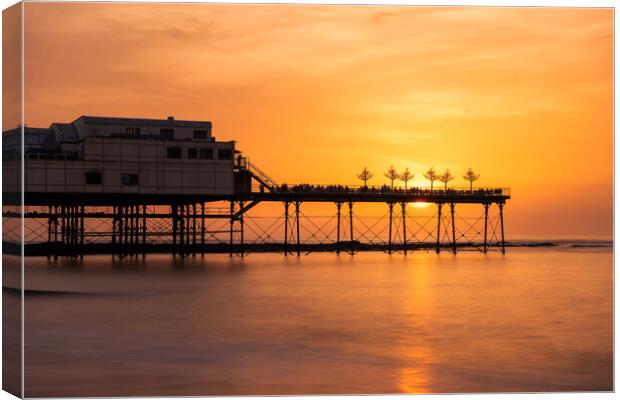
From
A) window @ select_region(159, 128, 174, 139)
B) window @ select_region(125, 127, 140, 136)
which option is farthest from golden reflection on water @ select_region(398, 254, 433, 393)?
window @ select_region(125, 127, 140, 136)

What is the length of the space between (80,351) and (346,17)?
34.2ft

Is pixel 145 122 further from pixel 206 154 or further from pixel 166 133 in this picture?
pixel 206 154

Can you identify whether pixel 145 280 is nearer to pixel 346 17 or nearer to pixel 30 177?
pixel 30 177

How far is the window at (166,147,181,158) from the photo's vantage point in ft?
195

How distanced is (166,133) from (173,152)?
1699mm

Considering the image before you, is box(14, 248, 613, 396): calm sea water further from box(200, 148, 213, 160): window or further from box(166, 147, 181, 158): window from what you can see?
box(200, 148, 213, 160): window

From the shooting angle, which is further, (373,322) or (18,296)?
(373,322)

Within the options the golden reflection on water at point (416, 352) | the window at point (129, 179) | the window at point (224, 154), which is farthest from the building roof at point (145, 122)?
the golden reflection on water at point (416, 352)

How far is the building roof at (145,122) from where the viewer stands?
59591mm

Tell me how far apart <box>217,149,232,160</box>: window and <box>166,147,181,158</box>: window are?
2.81m

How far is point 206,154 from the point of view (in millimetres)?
60594

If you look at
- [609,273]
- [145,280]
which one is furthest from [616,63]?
[609,273]

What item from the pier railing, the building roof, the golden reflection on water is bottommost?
the golden reflection on water

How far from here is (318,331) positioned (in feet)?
91.8
